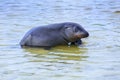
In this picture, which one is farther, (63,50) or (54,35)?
(54,35)

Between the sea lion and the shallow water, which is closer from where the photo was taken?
the shallow water

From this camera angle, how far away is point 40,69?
7453mm

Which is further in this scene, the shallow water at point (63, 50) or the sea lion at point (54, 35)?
the sea lion at point (54, 35)

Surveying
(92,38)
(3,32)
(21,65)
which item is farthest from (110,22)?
(21,65)

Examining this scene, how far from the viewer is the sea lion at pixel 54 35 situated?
919 centimetres

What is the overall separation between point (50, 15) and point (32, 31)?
14.1 feet

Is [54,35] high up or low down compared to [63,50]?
up

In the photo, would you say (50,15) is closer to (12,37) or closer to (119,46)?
(12,37)

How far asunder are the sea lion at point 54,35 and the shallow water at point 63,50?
0.59 ft

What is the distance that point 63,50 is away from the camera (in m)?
9.02

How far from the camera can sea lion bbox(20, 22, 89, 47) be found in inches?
362

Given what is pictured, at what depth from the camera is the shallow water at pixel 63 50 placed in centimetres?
717

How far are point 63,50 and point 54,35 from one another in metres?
0.39

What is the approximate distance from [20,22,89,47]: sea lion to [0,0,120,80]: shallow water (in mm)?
180
